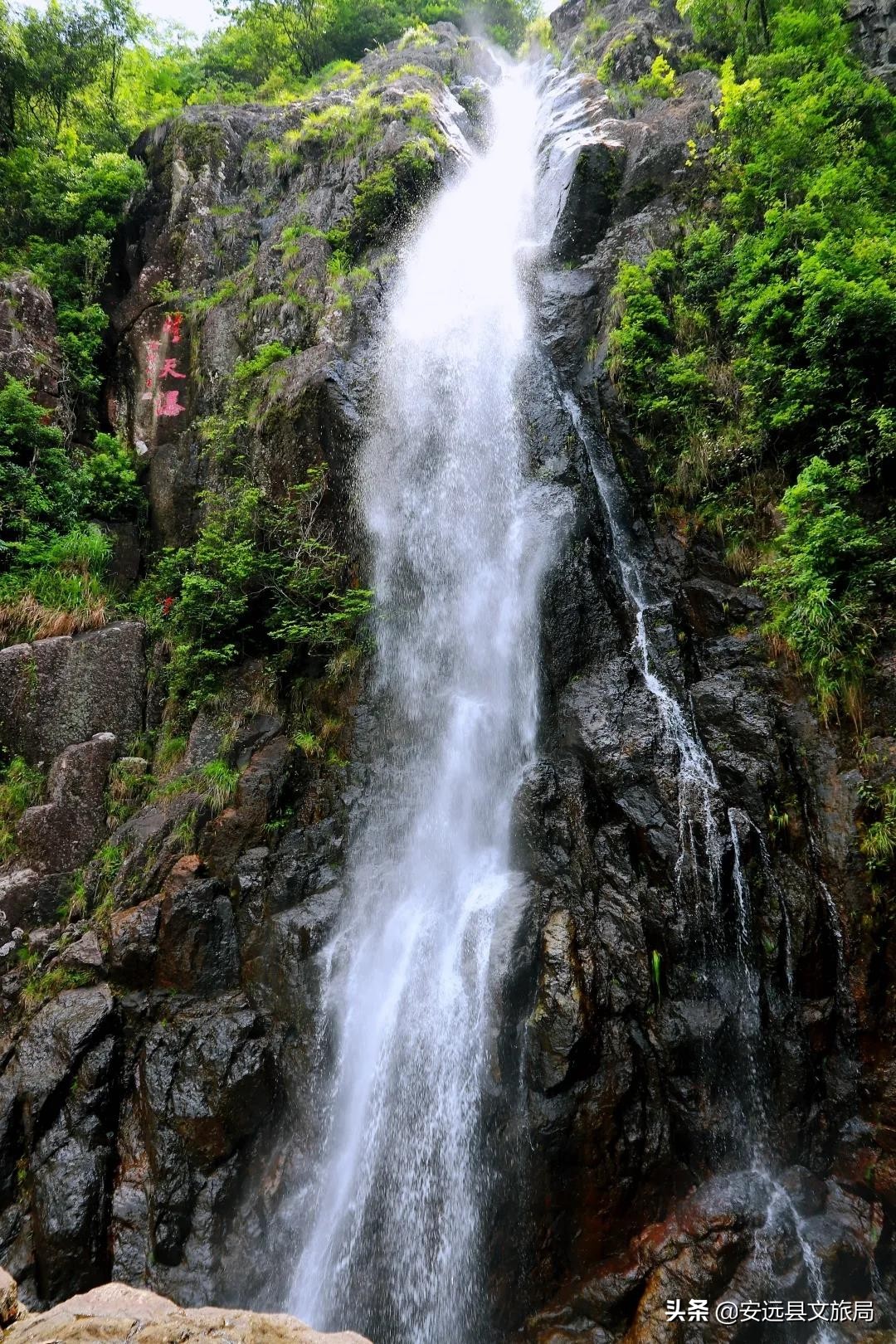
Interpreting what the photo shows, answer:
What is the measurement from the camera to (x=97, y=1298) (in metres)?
2.69

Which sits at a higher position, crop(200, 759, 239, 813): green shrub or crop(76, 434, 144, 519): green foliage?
crop(76, 434, 144, 519): green foliage

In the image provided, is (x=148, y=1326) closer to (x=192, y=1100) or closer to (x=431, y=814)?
(x=192, y=1100)

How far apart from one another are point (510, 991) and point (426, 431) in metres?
7.84

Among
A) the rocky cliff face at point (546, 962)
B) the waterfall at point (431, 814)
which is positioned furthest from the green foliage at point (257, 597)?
the waterfall at point (431, 814)

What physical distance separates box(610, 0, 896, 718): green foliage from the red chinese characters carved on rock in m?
7.74

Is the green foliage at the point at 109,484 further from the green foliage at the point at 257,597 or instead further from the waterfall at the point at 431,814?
the waterfall at the point at 431,814

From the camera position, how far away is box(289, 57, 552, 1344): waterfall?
208 inches

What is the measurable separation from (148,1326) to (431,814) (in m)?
5.25

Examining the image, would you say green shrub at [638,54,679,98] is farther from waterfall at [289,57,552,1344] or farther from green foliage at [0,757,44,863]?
green foliage at [0,757,44,863]

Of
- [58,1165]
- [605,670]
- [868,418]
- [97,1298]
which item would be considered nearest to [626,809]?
[605,670]

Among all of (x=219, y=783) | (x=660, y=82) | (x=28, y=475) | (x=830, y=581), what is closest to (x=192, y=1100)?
(x=219, y=783)

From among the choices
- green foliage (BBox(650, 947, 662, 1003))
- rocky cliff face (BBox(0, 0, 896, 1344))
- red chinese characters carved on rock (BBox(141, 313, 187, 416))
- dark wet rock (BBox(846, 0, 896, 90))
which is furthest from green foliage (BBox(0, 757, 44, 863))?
dark wet rock (BBox(846, 0, 896, 90))

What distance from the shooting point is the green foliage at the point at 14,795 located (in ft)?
25.2

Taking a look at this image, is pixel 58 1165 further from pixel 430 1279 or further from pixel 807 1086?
pixel 807 1086
